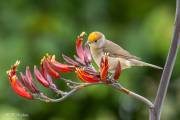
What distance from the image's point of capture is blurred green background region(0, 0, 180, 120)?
3.73 metres

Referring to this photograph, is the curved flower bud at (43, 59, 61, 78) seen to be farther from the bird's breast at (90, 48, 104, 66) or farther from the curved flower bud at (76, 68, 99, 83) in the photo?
the bird's breast at (90, 48, 104, 66)

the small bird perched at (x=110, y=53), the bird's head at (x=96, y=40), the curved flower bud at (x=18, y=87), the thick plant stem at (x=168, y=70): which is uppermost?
the bird's head at (x=96, y=40)

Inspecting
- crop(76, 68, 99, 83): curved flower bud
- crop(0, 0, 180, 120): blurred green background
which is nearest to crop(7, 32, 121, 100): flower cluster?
crop(76, 68, 99, 83): curved flower bud

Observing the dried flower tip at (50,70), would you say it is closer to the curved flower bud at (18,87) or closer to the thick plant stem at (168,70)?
the curved flower bud at (18,87)

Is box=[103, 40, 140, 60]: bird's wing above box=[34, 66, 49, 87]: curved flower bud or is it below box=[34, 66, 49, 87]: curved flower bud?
above

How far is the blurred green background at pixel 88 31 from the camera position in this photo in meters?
3.73

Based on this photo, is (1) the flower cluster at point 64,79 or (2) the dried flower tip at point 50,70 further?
(2) the dried flower tip at point 50,70

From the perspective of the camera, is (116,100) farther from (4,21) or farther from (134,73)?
(4,21)

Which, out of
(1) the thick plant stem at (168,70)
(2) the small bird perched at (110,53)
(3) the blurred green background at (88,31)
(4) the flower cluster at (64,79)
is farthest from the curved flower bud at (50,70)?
(3) the blurred green background at (88,31)

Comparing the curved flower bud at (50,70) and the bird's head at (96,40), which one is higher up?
the bird's head at (96,40)

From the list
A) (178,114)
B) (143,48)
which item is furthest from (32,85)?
(178,114)

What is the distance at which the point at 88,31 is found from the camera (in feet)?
13.4

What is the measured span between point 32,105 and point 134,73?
2.28 ft

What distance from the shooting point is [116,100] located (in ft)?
12.8
